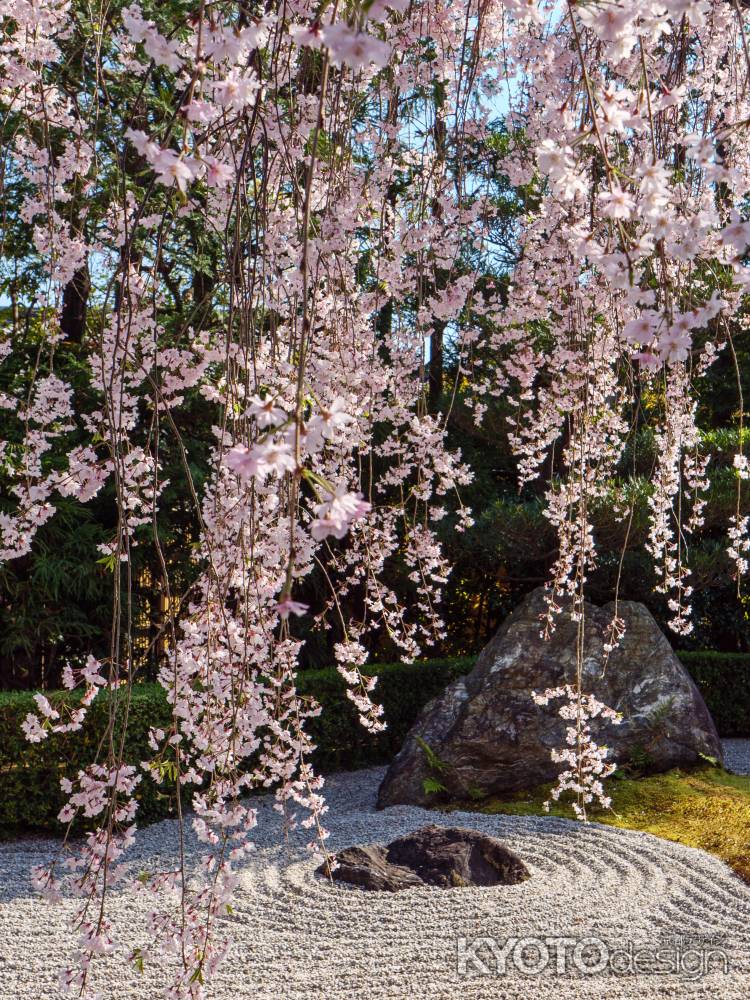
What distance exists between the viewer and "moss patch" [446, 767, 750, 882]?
144 inches

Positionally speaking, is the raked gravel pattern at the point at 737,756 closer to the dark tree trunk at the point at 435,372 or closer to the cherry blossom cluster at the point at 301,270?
the dark tree trunk at the point at 435,372

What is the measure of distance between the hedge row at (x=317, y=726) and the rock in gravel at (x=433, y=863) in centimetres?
73

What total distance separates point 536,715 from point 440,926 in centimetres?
159

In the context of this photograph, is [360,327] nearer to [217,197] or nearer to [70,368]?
[217,197]

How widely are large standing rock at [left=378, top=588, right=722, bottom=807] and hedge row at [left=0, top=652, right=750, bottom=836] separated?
0.91m

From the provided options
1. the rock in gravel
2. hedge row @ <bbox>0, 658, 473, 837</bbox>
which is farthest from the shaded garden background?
the rock in gravel

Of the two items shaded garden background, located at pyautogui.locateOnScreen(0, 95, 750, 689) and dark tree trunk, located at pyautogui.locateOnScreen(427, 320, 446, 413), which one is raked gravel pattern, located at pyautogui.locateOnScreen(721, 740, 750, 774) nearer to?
shaded garden background, located at pyautogui.locateOnScreen(0, 95, 750, 689)

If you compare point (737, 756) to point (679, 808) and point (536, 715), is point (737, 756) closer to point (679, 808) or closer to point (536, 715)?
point (679, 808)

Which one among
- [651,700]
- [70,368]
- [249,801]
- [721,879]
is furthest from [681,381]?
[70,368]

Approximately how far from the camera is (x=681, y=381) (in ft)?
7.55

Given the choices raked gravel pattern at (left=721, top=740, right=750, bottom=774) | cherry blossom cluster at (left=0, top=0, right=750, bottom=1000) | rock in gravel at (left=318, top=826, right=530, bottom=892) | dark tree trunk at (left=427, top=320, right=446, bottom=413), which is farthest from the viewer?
dark tree trunk at (left=427, top=320, right=446, bottom=413)

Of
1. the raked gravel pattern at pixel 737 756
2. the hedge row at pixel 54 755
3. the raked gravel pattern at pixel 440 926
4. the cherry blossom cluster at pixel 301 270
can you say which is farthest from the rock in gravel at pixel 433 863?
the raked gravel pattern at pixel 737 756

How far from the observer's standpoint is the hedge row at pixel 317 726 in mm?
4172

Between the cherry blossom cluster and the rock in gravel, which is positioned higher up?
the cherry blossom cluster
